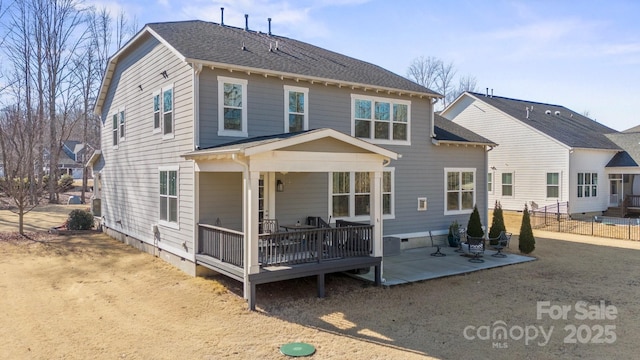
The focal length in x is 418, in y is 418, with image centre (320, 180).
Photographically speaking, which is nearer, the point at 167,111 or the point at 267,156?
the point at 267,156

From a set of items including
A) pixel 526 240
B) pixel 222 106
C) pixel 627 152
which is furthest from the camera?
pixel 627 152

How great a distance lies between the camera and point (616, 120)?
62719 millimetres

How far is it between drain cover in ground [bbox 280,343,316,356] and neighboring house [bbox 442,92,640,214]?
21.2 metres

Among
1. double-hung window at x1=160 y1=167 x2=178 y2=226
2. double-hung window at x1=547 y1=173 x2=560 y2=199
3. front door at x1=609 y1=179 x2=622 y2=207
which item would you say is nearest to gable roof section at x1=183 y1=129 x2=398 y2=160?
double-hung window at x1=160 y1=167 x2=178 y2=226

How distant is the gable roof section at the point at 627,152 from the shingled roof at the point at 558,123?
452mm

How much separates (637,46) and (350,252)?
16.4 m

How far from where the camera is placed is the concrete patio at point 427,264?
34.5 ft

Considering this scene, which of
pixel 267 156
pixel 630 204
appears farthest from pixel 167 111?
pixel 630 204

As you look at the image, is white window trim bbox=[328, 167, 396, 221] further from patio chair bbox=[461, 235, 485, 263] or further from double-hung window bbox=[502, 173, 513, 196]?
double-hung window bbox=[502, 173, 513, 196]

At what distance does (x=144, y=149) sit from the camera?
13.5 m

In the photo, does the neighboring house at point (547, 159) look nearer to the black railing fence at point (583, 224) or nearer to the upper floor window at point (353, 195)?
the black railing fence at point (583, 224)

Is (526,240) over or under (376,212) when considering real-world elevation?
under

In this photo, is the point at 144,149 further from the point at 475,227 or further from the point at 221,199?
the point at 475,227

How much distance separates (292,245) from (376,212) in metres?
2.18
